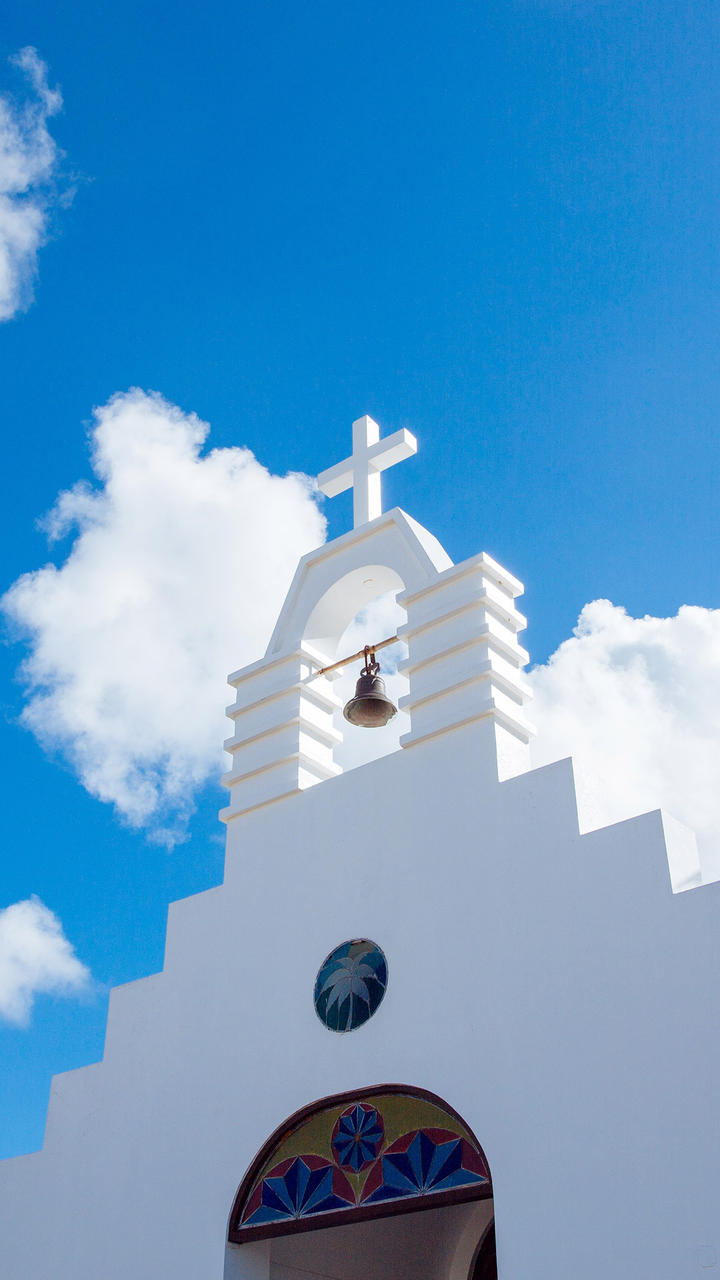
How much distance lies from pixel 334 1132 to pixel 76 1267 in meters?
2.10

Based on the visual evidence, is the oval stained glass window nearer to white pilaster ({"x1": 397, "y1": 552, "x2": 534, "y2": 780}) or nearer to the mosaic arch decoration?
the mosaic arch decoration

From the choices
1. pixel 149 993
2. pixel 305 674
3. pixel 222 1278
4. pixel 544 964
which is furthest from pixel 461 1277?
pixel 305 674

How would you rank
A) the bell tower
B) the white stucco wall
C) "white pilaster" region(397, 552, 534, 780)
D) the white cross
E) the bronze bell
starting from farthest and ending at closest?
the white cross
the bronze bell
the bell tower
"white pilaster" region(397, 552, 534, 780)
the white stucco wall

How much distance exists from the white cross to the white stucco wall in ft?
6.88

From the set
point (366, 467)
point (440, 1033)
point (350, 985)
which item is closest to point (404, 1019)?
point (440, 1033)

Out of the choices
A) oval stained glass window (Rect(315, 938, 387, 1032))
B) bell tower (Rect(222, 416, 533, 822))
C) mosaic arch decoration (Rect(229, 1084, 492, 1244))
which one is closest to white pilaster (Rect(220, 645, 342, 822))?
bell tower (Rect(222, 416, 533, 822))

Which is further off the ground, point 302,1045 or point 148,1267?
point 302,1045

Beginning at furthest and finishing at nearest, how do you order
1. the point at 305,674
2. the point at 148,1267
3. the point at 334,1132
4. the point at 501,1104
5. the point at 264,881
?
the point at 305,674 → the point at 264,881 → the point at 148,1267 → the point at 334,1132 → the point at 501,1104

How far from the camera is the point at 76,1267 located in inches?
316

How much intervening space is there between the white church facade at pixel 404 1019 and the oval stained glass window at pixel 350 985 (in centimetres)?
2

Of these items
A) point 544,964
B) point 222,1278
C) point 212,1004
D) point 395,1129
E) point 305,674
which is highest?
point 305,674

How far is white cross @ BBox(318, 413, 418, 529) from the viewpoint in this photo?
30.3 feet

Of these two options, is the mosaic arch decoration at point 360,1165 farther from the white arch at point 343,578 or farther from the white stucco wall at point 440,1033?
the white arch at point 343,578

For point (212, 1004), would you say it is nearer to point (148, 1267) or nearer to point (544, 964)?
point (148, 1267)
